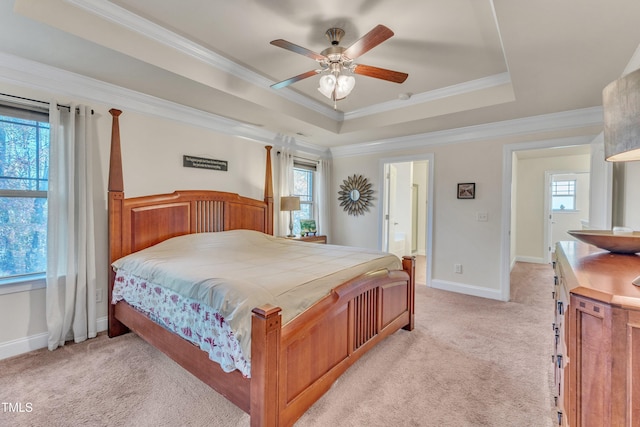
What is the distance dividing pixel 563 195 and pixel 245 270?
7.15 metres

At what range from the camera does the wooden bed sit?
1405 mm

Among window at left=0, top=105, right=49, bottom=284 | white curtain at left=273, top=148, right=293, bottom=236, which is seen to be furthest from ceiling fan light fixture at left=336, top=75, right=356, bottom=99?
window at left=0, top=105, right=49, bottom=284

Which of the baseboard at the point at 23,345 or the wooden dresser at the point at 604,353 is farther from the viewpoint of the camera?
the baseboard at the point at 23,345

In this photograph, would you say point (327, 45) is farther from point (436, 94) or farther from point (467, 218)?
point (467, 218)

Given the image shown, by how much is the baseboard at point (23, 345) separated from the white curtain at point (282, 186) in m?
2.70

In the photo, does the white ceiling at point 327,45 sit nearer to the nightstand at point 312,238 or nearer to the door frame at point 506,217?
the door frame at point 506,217

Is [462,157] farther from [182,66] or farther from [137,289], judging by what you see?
[137,289]

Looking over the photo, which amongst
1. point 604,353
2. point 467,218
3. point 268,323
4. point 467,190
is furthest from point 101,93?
point 467,218

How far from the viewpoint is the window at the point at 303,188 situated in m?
4.91

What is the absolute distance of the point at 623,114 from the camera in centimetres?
78

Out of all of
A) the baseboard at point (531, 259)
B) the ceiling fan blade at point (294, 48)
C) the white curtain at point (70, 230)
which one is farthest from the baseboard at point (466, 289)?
the white curtain at point (70, 230)

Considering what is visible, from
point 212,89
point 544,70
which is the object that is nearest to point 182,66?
point 212,89

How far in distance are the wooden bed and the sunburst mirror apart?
2.10 m

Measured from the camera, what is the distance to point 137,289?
2330 millimetres
